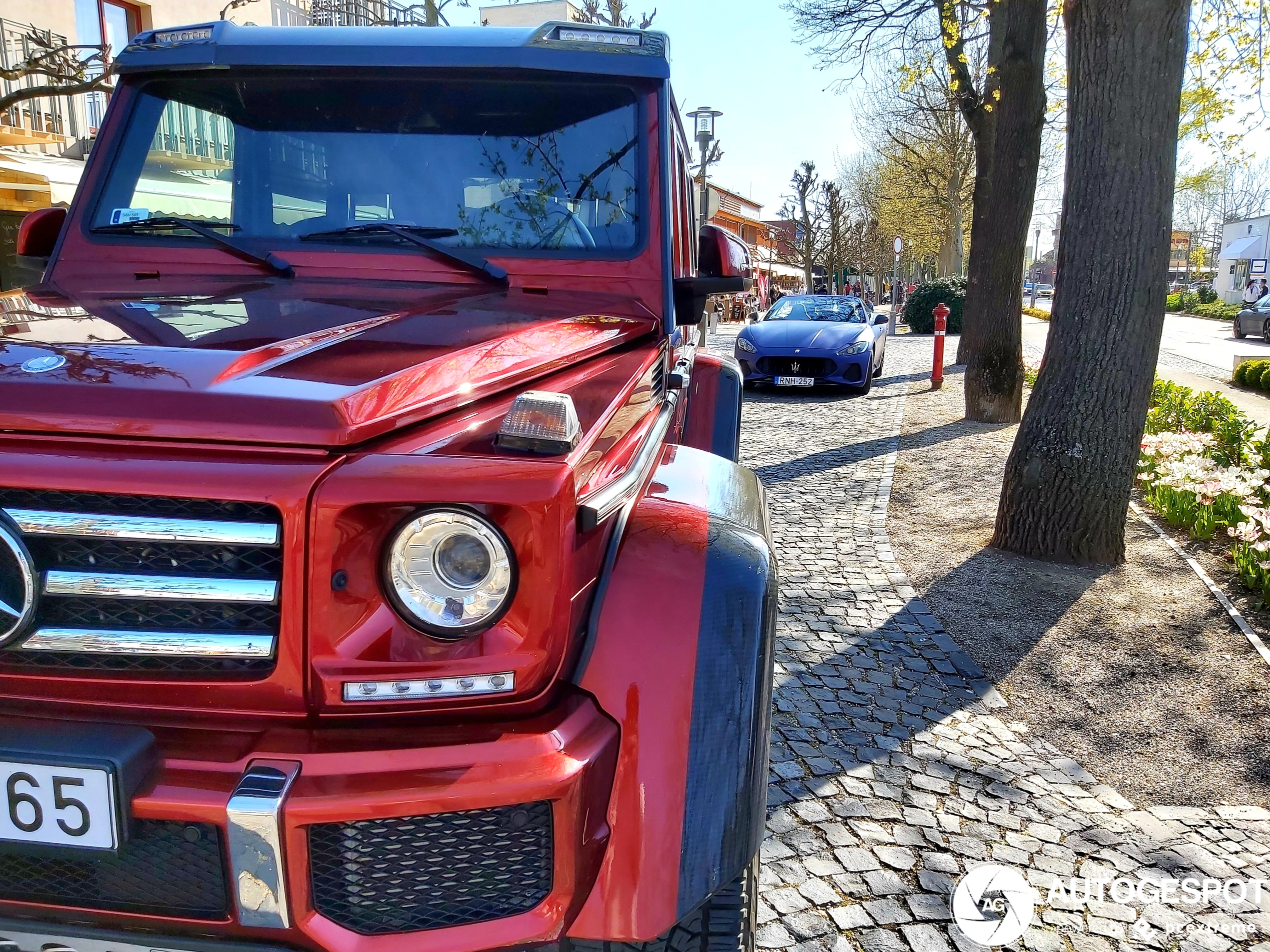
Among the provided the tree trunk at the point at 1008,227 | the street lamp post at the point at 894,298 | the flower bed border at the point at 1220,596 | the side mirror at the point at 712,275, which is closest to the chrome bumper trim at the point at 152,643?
the side mirror at the point at 712,275

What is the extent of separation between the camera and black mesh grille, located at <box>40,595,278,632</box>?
1404 millimetres

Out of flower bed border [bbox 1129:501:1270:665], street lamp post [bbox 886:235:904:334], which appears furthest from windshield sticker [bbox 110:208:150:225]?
street lamp post [bbox 886:235:904:334]

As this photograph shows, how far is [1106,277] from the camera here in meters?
5.20

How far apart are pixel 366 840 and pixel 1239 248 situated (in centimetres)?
6990

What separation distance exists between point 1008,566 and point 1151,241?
1.94m

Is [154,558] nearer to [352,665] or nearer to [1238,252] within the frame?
[352,665]

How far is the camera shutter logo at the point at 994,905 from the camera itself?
2.43 m

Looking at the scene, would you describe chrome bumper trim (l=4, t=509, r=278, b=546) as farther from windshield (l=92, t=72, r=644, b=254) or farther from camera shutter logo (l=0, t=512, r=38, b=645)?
windshield (l=92, t=72, r=644, b=254)

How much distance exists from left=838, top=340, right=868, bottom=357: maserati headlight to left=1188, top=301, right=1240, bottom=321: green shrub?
30960mm

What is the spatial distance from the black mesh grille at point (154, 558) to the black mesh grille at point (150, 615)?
0.16ft

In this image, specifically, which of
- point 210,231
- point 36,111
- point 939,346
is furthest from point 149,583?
point 36,111

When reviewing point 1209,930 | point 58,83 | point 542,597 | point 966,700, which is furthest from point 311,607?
point 58,83

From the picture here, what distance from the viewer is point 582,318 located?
7.56 ft

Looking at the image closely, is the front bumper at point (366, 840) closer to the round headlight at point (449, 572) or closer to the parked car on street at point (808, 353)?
the round headlight at point (449, 572)
